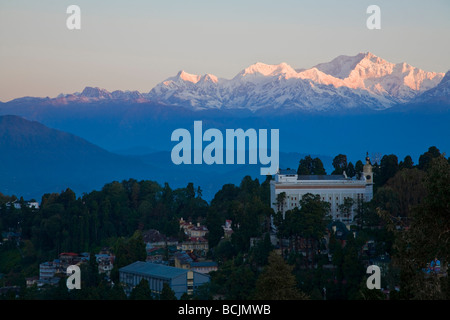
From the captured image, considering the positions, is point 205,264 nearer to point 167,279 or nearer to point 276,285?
point 167,279

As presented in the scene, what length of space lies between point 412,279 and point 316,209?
76.3 feet

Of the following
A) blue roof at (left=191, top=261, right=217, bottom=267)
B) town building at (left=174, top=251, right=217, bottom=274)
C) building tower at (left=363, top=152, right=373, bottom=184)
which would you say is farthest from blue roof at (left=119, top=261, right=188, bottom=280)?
building tower at (left=363, top=152, right=373, bottom=184)

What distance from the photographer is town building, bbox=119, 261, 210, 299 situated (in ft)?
137

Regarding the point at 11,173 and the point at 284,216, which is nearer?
the point at 284,216

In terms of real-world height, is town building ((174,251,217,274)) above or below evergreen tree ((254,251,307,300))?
below

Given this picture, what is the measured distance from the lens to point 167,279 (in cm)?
4188

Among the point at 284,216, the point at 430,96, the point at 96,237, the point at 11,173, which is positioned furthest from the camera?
the point at 430,96

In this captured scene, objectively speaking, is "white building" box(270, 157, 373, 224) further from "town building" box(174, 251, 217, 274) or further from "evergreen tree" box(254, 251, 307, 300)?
"evergreen tree" box(254, 251, 307, 300)

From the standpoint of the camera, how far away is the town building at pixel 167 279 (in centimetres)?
4191

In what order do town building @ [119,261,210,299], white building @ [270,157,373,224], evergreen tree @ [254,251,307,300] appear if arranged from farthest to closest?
white building @ [270,157,373,224] → town building @ [119,261,210,299] → evergreen tree @ [254,251,307,300]

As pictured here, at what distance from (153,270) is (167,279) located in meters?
2.02

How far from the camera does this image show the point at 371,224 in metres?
42.7
